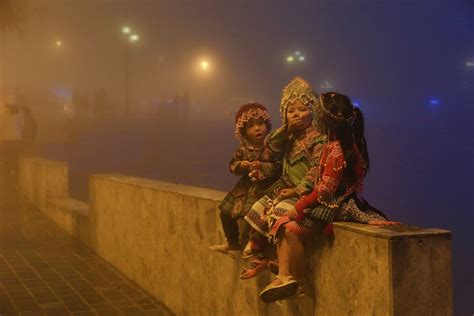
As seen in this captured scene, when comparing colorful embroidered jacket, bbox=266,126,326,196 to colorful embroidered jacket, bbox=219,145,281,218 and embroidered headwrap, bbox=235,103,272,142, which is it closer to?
colorful embroidered jacket, bbox=219,145,281,218

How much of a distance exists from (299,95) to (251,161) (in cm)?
65

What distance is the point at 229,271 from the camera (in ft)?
16.3

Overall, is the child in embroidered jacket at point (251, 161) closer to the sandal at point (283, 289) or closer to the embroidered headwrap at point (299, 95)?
the embroidered headwrap at point (299, 95)

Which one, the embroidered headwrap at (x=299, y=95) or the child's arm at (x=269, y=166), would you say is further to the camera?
the child's arm at (x=269, y=166)

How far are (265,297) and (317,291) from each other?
351 millimetres

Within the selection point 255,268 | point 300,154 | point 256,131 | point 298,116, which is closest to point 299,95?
point 298,116

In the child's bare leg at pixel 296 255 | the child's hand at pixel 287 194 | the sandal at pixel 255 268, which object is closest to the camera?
the child's bare leg at pixel 296 255

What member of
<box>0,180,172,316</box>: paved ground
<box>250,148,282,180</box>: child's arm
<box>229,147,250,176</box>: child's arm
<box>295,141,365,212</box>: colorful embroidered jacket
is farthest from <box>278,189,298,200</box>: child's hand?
<box>0,180,172,316</box>: paved ground

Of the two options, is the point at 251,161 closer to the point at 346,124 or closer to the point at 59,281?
the point at 346,124

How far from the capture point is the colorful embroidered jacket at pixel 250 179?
411 centimetres

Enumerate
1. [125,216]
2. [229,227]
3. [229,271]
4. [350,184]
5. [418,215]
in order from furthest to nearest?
[418,215]
[125,216]
[229,271]
[229,227]
[350,184]

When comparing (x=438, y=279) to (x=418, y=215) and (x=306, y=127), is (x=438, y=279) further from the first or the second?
(x=418, y=215)


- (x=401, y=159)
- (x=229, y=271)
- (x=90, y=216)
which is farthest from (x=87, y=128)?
(x=229, y=271)

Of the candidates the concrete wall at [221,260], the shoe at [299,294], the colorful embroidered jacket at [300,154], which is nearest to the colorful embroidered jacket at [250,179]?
the colorful embroidered jacket at [300,154]
